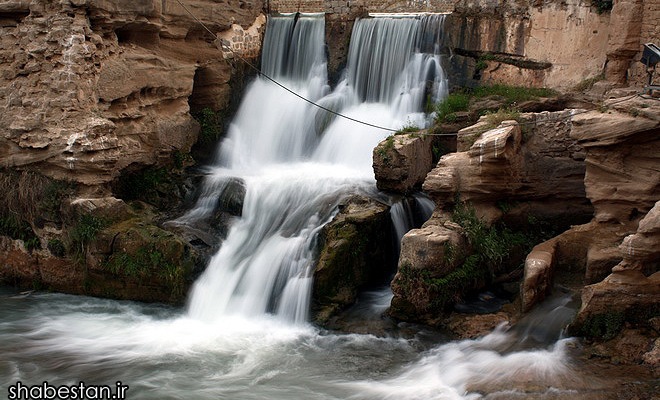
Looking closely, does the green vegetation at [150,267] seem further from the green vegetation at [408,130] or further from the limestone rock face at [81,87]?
the green vegetation at [408,130]

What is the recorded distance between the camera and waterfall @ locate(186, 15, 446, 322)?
380 inches

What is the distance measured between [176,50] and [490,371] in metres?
7.65

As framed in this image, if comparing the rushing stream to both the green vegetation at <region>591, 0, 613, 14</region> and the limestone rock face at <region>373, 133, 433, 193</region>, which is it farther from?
the green vegetation at <region>591, 0, 613, 14</region>

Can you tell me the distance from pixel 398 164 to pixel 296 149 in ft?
10.2

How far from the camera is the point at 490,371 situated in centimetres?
746

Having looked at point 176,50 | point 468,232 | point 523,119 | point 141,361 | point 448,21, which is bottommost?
point 141,361

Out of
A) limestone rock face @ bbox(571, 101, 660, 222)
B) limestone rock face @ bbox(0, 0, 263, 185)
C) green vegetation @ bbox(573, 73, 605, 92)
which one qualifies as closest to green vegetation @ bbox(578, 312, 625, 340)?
limestone rock face @ bbox(571, 101, 660, 222)

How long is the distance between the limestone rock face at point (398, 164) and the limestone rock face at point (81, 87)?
3.68 meters

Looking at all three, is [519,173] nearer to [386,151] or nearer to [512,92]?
[386,151]

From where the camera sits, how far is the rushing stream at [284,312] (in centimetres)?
755

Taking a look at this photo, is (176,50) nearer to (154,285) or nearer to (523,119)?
(154,285)

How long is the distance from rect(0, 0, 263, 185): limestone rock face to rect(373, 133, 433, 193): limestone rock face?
3.68 meters

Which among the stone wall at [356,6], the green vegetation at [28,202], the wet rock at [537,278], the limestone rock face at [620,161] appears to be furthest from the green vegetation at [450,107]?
the green vegetation at [28,202]

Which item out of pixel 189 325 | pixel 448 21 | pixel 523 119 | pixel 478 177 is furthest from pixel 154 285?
pixel 448 21
